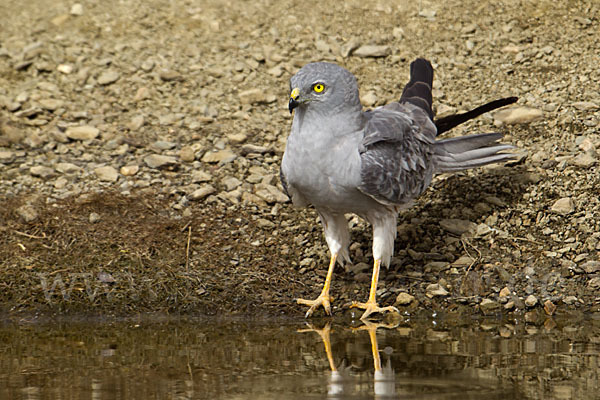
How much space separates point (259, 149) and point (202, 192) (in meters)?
0.84

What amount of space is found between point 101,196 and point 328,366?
3271 mm

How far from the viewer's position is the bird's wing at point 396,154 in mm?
5473

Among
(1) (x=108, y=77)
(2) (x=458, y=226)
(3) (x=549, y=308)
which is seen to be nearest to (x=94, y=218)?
(1) (x=108, y=77)

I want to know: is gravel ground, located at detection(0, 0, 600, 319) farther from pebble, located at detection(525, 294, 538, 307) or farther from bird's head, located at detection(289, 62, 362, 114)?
bird's head, located at detection(289, 62, 362, 114)

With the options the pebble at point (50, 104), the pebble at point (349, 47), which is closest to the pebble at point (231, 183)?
the pebble at point (50, 104)

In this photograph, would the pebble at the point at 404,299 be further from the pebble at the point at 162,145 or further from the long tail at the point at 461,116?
Answer: the pebble at the point at 162,145

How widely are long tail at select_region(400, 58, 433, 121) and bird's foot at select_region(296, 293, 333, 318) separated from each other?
5.72 feet

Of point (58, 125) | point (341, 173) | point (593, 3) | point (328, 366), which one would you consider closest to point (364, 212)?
point (341, 173)

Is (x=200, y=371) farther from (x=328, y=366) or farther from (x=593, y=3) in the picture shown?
(x=593, y=3)

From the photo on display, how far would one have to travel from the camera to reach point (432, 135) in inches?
246

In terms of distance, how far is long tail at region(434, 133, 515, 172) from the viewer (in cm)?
636

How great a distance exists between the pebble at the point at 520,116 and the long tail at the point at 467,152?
1.14m

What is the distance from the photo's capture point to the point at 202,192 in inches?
279

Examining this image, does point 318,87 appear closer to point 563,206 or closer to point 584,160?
point 563,206
